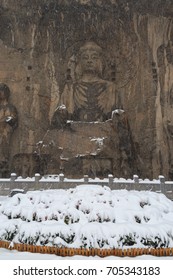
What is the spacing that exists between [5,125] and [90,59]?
6.27m

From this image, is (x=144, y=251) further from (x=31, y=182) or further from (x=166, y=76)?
(x=166, y=76)

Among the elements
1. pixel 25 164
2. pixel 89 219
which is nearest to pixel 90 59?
pixel 25 164

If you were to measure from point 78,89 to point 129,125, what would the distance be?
3725 mm

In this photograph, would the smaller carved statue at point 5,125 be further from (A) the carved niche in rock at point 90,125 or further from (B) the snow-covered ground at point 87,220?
(B) the snow-covered ground at point 87,220

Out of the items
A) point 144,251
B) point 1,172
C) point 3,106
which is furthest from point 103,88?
point 144,251

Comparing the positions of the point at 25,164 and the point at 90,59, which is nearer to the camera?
the point at 25,164

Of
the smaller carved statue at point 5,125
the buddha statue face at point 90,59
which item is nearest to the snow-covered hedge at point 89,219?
the smaller carved statue at point 5,125

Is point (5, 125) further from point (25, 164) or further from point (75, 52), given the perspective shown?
point (75, 52)

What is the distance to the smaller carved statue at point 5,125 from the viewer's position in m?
17.4

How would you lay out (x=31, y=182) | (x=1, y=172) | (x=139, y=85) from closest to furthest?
(x=31, y=182)
(x=1, y=172)
(x=139, y=85)

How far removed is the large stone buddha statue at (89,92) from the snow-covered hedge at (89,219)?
11892 mm

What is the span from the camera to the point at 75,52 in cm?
1891

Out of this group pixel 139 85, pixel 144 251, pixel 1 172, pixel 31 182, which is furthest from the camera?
pixel 139 85

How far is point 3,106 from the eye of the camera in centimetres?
1766
